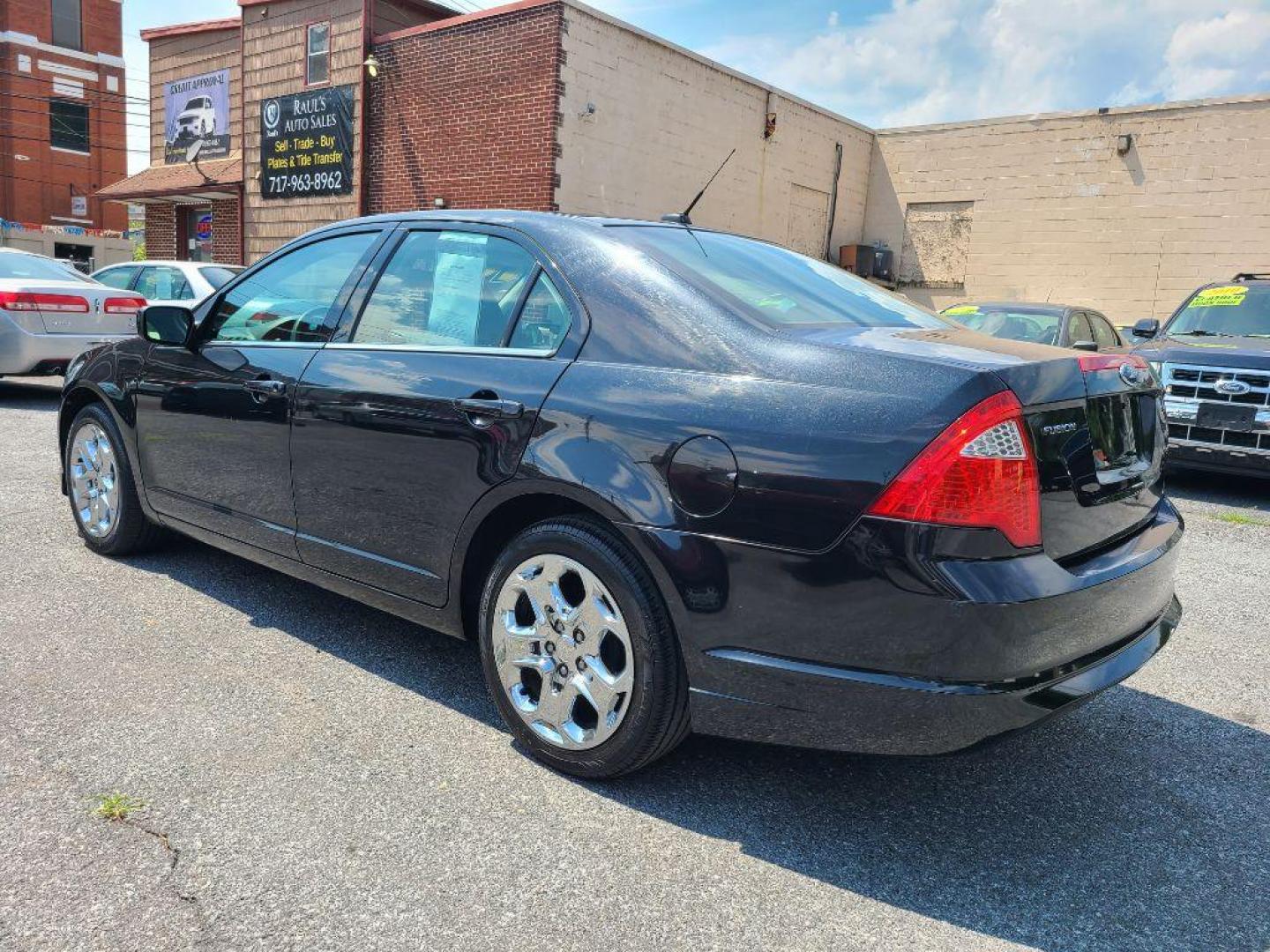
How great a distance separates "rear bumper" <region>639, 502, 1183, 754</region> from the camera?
2.15 m

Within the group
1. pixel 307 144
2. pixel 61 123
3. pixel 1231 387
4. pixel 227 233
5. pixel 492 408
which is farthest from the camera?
pixel 61 123

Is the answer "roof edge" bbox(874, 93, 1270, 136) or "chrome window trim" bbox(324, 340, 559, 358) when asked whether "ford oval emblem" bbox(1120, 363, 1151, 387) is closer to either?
"chrome window trim" bbox(324, 340, 559, 358)

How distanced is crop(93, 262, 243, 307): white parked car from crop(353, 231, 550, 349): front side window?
817 cm

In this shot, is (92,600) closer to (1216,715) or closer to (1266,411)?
(1216,715)

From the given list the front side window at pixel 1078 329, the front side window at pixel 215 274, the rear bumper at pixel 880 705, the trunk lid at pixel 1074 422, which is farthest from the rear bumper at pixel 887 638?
the front side window at pixel 215 274

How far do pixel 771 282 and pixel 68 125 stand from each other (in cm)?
4607

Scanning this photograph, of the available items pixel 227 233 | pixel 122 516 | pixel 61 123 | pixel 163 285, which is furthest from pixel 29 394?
pixel 61 123

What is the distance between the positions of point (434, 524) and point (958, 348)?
162cm

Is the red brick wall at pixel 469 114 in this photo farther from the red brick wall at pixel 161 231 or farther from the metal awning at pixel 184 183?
the red brick wall at pixel 161 231

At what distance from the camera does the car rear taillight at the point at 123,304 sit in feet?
31.9

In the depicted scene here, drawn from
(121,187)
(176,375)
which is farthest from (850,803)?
(121,187)

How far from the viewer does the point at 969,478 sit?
215cm

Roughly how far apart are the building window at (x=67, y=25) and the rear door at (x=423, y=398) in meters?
45.7

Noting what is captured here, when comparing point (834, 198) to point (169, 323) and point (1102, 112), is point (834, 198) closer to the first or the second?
point (1102, 112)
